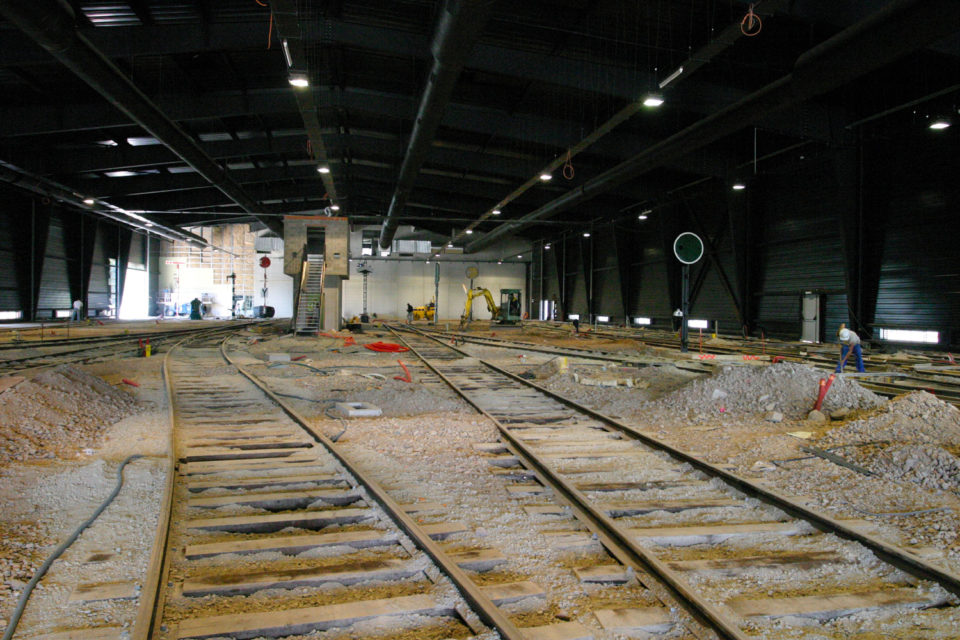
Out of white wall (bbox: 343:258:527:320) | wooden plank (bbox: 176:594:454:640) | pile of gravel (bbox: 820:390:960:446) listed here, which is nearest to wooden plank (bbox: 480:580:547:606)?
wooden plank (bbox: 176:594:454:640)

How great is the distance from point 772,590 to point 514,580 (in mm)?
1446

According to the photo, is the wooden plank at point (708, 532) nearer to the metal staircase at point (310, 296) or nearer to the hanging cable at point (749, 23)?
the hanging cable at point (749, 23)

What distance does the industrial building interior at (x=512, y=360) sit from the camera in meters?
2.97

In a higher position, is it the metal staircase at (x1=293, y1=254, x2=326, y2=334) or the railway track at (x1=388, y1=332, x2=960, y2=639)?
the metal staircase at (x1=293, y1=254, x2=326, y2=334)

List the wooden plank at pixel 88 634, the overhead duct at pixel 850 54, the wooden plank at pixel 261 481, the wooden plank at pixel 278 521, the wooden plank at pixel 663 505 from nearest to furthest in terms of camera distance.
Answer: the wooden plank at pixel 88 634, the wooden plank at pixel 278 521, the wooden plank at pixel 663 505, the wooden plank at pixel 261 481, the overhead duct at pixel 850 54

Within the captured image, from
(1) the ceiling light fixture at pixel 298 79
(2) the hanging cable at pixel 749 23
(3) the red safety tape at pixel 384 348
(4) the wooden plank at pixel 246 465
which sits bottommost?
(4) the wooden plank at pixel 246 465

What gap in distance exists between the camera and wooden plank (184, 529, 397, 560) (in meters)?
3.34

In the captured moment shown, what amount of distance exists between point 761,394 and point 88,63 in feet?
49.5

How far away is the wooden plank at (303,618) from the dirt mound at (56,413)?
412cm

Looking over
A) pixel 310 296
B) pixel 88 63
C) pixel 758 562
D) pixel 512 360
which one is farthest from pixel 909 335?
pixel 88 63

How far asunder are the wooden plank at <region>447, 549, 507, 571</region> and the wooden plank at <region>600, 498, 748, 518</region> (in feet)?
3.75

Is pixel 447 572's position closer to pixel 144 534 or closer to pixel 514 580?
pixel 514 580

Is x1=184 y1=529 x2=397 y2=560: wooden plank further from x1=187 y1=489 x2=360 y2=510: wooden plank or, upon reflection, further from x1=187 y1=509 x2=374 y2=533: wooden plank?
x1=187 y1=489 x2=360 y2=510: wooden plank

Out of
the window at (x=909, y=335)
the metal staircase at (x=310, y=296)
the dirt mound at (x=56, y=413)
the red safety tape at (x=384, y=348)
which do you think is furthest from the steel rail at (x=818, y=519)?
the metal staircase at (x=310, y=296)
